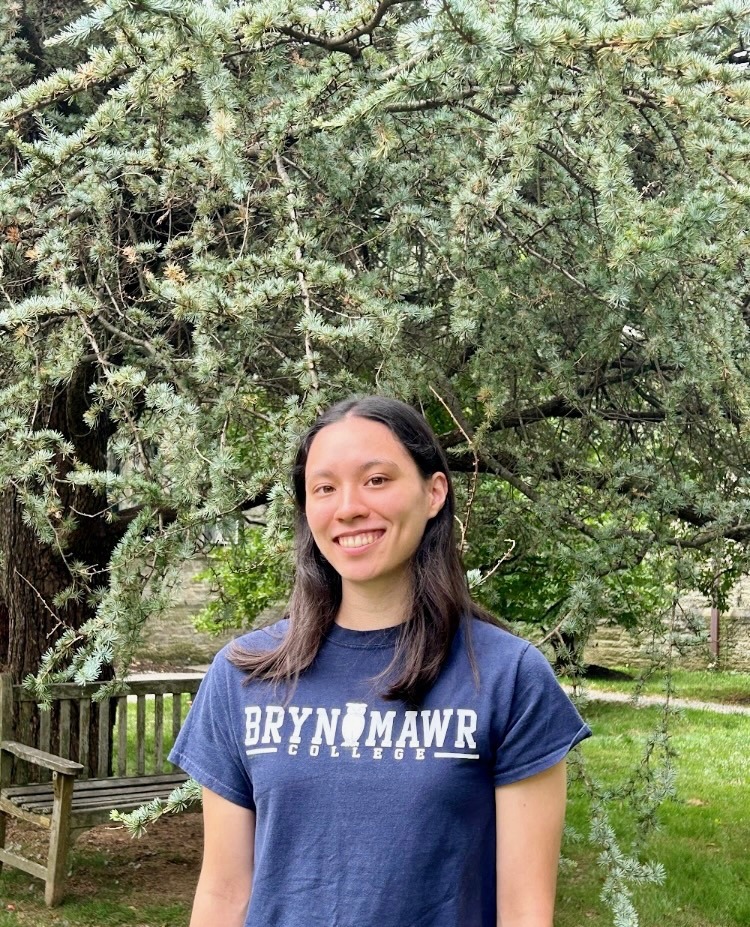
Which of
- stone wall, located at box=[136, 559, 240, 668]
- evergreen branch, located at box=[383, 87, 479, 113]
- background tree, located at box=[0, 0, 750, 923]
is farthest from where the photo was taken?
stone wall, located at box=[136, 559, 240, 668]

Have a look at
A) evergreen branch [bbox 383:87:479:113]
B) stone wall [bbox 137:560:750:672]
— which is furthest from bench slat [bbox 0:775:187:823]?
stone wall [bbox 137:560:750:672]

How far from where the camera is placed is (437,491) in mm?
1891

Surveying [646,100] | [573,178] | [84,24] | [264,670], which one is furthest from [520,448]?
[264,670]

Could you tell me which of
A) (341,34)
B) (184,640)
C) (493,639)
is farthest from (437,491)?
(184,640)

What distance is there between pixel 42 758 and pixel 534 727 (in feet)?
13.4

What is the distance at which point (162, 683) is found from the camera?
6191 mm

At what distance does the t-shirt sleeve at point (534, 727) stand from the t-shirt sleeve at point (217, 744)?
422 mm

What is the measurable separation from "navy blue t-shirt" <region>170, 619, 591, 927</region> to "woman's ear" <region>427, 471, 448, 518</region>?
239mm

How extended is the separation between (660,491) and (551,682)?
229 cm

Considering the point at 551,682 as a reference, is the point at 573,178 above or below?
above

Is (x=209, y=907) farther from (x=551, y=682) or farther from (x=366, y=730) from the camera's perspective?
(x=551, y=682)

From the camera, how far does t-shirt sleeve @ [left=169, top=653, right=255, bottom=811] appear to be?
1.77m

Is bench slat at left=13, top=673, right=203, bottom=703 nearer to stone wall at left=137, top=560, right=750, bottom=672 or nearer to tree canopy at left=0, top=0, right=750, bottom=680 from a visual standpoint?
tree canopy at left=0, top=0, right=750, bottom=680

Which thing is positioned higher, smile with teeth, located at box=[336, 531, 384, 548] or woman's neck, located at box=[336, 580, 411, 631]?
smile with teeth, located at box=[336, 531, 384, 548]
